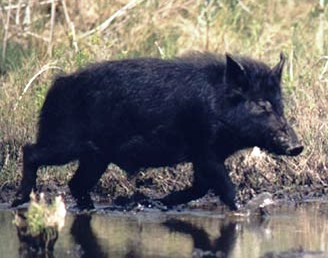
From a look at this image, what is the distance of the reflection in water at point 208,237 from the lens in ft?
32.9

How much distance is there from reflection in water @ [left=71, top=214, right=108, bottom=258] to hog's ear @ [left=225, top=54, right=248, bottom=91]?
1.72m

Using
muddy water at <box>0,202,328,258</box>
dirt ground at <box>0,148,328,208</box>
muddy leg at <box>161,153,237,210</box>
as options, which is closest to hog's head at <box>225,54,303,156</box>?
muddy leg at <box>161,153,237,210</box>

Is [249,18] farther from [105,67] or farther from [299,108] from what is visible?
[105,67]

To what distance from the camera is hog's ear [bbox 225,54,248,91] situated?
1121 centimetres

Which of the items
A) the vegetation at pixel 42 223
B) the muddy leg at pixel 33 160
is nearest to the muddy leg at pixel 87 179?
the muddy leg at pixel 33 160

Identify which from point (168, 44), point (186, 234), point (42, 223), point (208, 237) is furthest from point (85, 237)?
point (168, 44)

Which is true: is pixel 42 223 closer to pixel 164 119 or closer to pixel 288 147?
pixel 164 119

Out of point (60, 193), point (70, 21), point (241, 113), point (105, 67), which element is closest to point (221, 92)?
point (241, 113)

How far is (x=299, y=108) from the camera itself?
13.4 meters

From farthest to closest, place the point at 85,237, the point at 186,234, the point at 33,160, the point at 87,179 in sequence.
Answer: the point at 87,179 < the point at 33,160 < the point at 186,234 < the point at 85,237

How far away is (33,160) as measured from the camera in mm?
11734

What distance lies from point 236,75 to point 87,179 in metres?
1.71

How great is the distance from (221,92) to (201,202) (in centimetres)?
132

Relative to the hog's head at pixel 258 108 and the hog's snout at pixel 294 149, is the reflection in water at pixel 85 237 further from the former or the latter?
the hog's snout at pixel 294 149
